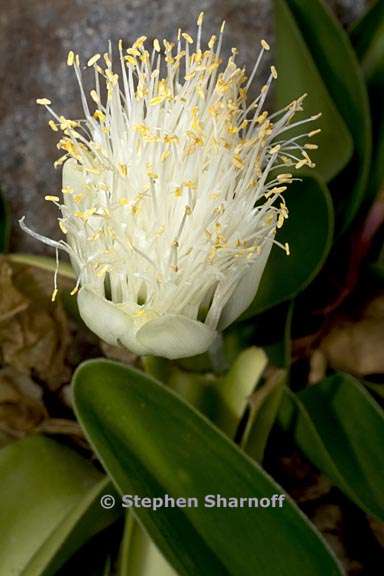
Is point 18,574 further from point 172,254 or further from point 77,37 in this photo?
point 77,37

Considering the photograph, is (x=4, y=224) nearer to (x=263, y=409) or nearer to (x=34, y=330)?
(x=34, y=330)

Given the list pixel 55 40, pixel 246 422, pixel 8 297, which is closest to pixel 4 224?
pixel 8 297

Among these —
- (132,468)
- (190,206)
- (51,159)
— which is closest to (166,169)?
(190,206)

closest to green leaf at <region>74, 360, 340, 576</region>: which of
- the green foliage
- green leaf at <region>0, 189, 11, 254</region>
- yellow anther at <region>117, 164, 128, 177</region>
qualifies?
the green foliage

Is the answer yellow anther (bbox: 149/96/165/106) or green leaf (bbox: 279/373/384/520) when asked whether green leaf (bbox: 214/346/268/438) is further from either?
yellow anther (bbox: 149/96/165/106)

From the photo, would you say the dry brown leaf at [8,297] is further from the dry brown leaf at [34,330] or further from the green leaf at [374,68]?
the green leaf at [374,68]

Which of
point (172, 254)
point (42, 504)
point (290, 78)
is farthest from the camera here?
Result: point (290, 78)
